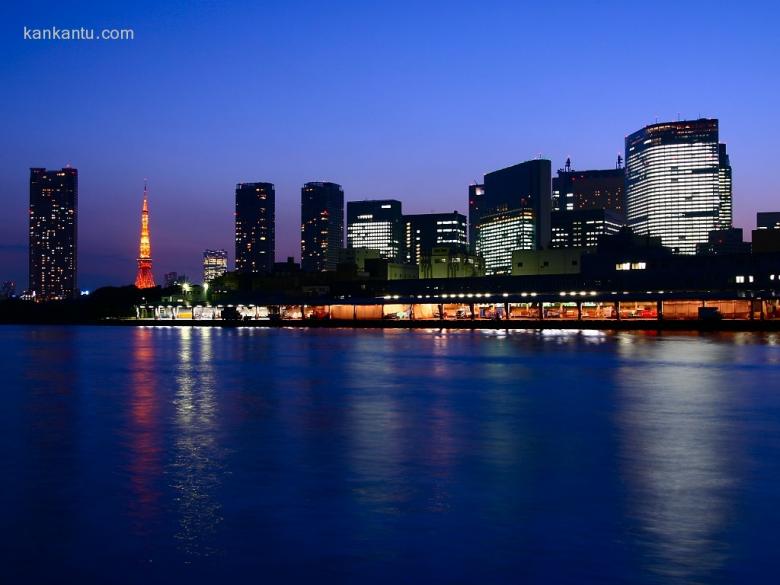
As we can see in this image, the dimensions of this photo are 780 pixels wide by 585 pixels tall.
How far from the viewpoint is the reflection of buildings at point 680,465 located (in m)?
12.3

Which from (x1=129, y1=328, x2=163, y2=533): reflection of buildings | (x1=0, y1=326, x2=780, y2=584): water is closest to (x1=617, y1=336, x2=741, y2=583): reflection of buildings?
(x1=0, y1=326, x2=780, y2=584): water

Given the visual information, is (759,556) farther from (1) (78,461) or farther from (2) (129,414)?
(2) (129,414)

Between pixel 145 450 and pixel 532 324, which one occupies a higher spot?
pixel 532 324

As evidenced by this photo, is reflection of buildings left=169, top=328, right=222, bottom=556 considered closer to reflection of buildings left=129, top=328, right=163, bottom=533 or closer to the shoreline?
reflection of buildings left=129, top=328, right=163, bottom=533

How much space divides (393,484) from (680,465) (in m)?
6.71

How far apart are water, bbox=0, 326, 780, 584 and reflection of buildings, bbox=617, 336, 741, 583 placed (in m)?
0.07

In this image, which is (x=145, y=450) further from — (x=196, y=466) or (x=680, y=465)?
(x=680, y=465)

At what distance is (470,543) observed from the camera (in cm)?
1266

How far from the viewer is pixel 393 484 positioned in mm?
16859

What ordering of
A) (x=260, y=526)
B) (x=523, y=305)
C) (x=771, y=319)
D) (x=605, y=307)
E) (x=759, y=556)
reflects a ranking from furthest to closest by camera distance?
(x=523, y=305) < (x=605, y=307) < (x=771, y=319) < (x=260, y=526) < (x=759, y=556)

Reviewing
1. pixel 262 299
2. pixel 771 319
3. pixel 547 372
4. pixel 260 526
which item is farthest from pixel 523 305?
pixel 260 526

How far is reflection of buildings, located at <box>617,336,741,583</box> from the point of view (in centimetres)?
1233

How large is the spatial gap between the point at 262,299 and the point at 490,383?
5586 inches

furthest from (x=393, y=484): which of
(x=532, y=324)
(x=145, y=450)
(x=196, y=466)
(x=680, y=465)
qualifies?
(x=532, y=324)
